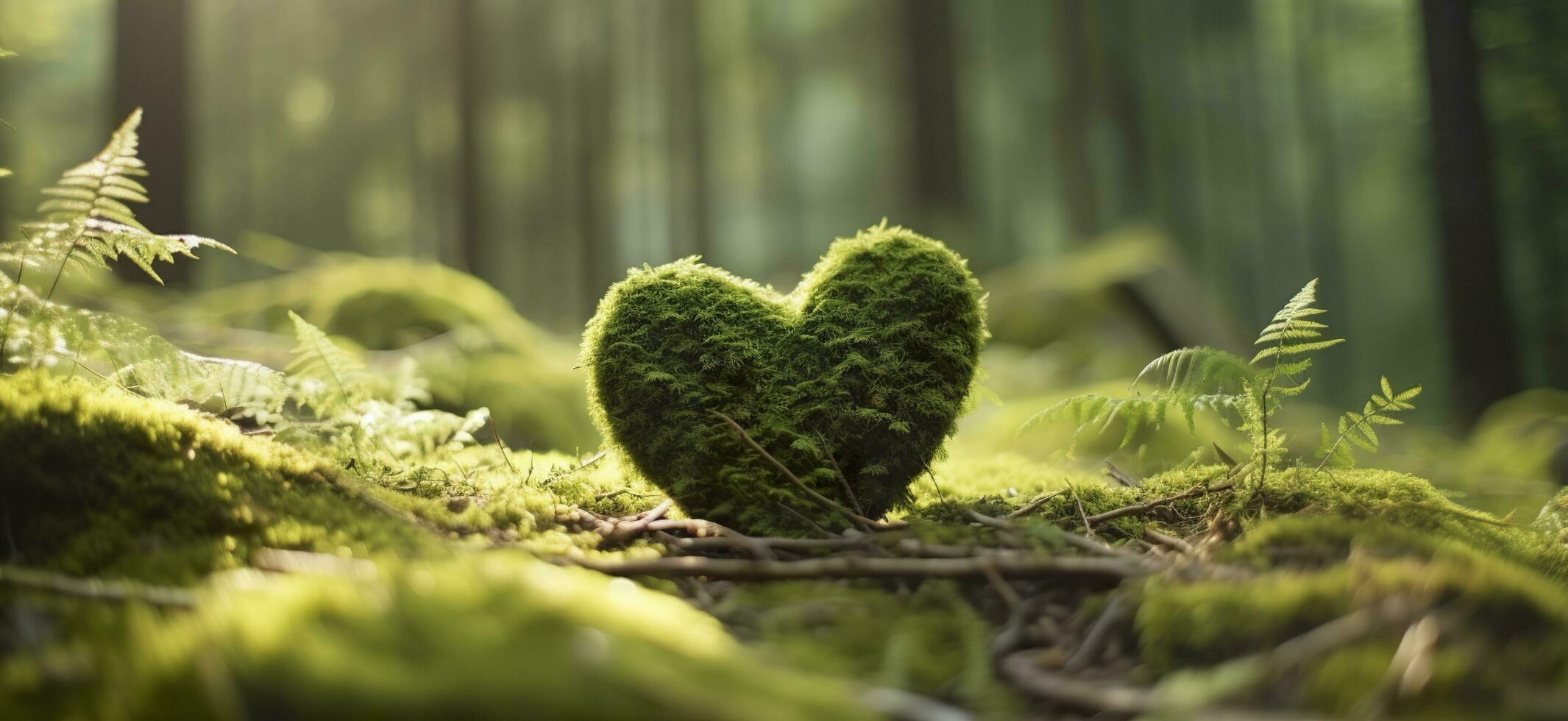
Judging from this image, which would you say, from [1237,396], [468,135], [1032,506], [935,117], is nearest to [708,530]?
[1032,506]

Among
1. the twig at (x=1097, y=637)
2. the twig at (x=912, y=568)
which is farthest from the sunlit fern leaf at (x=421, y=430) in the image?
the twig at (x=1097, y=637)

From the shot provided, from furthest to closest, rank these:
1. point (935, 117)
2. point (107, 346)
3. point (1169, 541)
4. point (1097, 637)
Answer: point (935, 117)
point (107, 346)
point (1169, 541)
point (1097, 637)

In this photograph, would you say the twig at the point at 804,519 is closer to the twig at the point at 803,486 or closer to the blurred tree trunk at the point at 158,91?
the twig at the point at 803,486

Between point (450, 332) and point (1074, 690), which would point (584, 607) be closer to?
point (1074, 690)

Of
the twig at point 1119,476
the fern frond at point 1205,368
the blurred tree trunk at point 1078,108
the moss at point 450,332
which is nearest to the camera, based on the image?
the fern frond at point 1205,368

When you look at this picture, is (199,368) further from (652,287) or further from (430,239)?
(430,239)

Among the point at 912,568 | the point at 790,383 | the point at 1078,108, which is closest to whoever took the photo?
the point at 912,568
